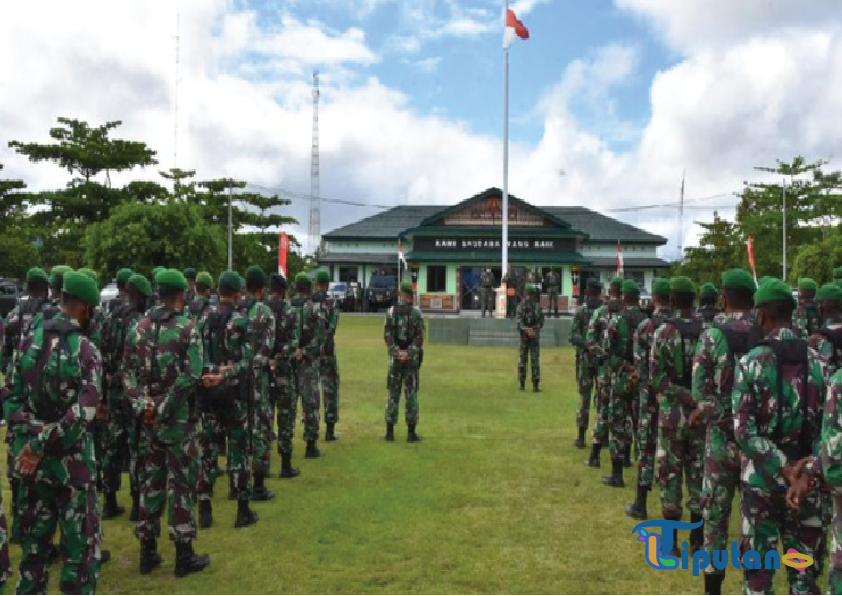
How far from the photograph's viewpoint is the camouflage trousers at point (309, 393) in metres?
→ 8.98

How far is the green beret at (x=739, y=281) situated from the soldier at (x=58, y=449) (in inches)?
171

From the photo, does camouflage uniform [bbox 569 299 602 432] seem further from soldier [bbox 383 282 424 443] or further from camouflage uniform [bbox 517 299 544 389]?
camouflage uniform [bbox 517 299 544 389]

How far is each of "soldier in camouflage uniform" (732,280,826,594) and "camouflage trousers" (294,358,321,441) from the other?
608 centimetres

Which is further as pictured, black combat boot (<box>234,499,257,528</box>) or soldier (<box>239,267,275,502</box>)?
soldier (<box>239,267,275,502</box>)

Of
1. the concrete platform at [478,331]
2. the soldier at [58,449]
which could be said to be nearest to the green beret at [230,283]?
the soldier at [58,449]

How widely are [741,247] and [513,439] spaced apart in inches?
1435

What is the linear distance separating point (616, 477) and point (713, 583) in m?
2.91

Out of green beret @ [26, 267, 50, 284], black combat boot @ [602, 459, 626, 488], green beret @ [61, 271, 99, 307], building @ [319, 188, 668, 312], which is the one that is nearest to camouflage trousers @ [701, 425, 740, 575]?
black combat boot @ [602, 459, 626, 488]

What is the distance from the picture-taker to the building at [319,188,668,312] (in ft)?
144

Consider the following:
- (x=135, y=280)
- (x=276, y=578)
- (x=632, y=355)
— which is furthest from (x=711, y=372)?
(x=135, y=280)

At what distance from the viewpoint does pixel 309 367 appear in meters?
9.07

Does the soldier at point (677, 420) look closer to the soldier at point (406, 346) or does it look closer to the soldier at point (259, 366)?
the soldier at point (259, 366)

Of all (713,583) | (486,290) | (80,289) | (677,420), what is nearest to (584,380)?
(677,420)

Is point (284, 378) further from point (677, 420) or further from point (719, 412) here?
point (719, 412)
